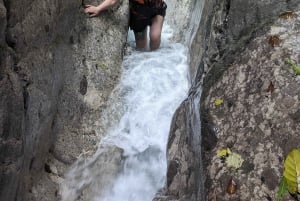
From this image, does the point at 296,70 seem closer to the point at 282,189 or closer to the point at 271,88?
the point at 271,88

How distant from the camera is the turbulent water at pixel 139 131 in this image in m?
4.45

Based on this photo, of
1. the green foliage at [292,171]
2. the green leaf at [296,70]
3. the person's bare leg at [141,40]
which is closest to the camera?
the green foliage at [292,171]

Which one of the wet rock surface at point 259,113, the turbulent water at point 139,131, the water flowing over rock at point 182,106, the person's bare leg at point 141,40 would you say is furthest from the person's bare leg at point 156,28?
the wet rock surface at point 259,113

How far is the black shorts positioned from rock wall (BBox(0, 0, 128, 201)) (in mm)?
395

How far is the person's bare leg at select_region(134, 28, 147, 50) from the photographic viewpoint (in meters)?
6.52

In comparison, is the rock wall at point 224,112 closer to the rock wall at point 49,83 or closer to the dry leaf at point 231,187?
the dry leaf at point 231,187

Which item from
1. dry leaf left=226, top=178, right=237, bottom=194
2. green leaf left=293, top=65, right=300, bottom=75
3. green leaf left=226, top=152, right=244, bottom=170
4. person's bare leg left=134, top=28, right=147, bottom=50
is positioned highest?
person's bare leg left=134, top=28, right=147, bottom=50

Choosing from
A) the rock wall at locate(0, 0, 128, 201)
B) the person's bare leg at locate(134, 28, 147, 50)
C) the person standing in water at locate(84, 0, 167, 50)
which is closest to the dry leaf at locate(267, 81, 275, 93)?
the rock wall at locate(0, 0, 128, 201)

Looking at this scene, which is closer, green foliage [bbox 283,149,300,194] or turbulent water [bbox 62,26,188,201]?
green foliage [bbox 283,149,300,194]

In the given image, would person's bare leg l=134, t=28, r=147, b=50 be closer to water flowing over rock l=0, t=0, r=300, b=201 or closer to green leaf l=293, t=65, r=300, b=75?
water flowing over rock l=0, t=0, r=300, b=201

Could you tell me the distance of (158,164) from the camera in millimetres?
4695

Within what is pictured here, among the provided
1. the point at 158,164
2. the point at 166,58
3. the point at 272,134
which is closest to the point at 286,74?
the point at 272,134

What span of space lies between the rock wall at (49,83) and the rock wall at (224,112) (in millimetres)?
1082

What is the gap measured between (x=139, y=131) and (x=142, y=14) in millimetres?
2106
